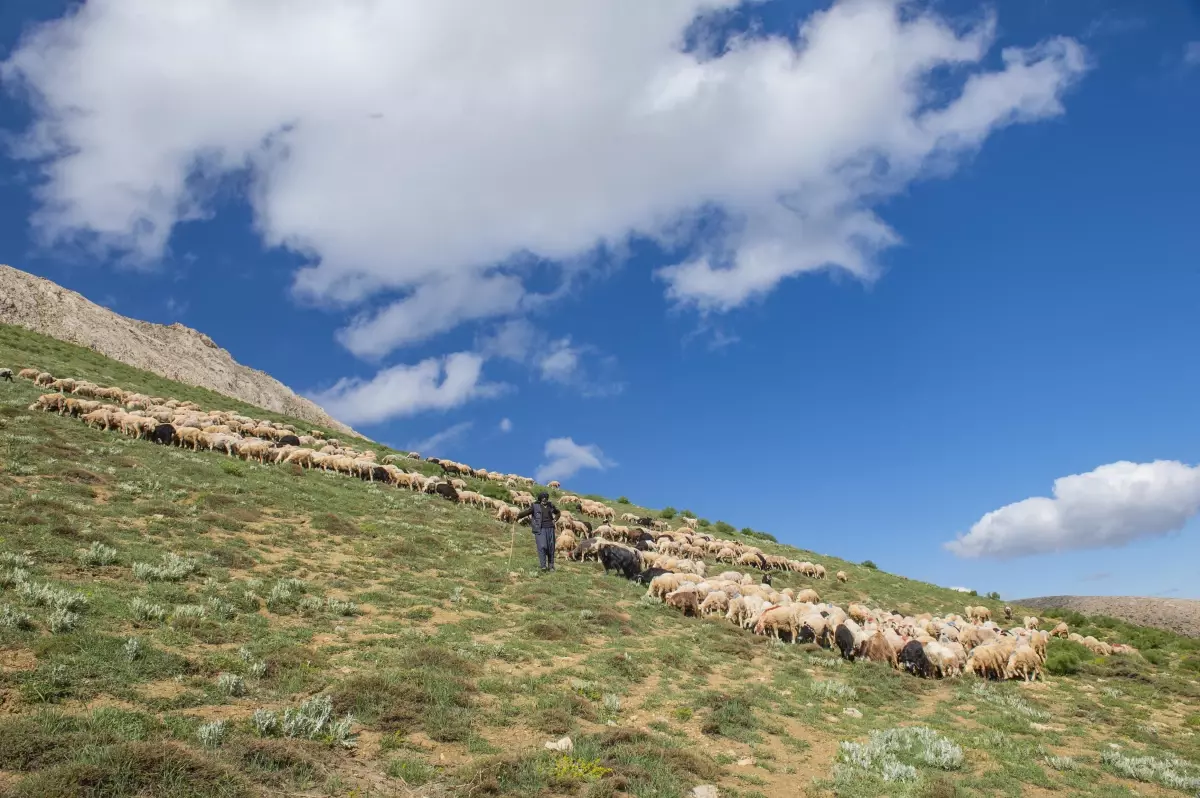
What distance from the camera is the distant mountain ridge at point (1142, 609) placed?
38188 mm

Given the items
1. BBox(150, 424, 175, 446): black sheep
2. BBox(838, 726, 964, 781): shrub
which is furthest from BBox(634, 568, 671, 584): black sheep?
BBox(150, 424, 175, 446): black sheep

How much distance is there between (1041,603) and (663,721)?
46.4 meters

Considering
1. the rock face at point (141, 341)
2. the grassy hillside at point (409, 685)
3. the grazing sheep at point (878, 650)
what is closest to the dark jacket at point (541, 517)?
the grassy hillside at point (409, 685)

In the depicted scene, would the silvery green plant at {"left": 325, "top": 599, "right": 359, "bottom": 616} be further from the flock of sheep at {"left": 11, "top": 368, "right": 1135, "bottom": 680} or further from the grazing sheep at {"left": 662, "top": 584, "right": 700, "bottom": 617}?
the flock of sheep at {"left": 11, "top": 368, "right": 1135, "bottom": 680}

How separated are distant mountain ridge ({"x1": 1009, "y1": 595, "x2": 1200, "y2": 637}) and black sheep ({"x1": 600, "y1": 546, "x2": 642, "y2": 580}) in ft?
99.8

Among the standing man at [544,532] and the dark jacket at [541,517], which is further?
the dark jacket at [541,517]

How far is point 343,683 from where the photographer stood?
10.4 m

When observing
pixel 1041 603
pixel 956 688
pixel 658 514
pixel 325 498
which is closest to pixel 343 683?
pixel 956 688

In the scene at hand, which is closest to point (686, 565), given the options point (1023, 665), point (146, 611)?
point (1023, 665)

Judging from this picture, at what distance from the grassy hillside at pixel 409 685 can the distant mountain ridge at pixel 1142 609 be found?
18.6m

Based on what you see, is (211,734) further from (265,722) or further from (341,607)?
(341,607)

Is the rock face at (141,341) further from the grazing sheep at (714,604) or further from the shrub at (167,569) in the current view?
the grazing sheep at (714,604)

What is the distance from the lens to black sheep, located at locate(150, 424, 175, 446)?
29984 mm

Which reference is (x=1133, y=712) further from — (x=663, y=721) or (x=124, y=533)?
(x=124, y=533)
